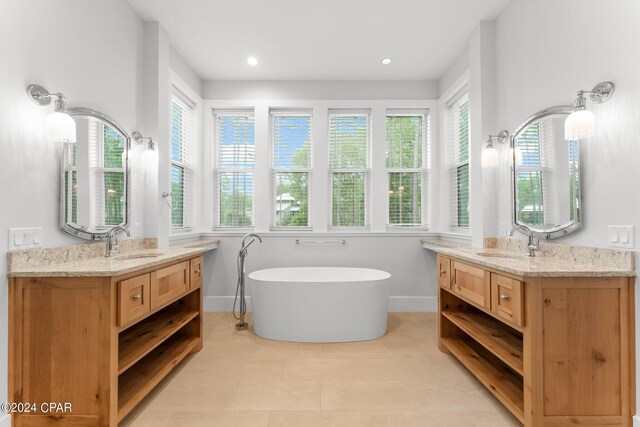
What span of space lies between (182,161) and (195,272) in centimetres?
152

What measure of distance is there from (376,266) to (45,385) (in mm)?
3124

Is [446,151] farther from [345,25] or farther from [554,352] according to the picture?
[554,352]

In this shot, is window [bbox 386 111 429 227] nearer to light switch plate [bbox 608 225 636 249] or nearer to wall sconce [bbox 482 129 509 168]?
wall sconce [bbox 482 129 509 168]

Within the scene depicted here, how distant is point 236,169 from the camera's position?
4.11 m

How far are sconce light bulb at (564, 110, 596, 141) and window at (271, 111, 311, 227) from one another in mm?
2724

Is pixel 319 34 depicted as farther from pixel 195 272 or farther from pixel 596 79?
pixel 195 272

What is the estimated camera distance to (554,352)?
5.31 feet

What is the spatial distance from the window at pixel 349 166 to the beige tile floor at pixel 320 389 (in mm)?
1597

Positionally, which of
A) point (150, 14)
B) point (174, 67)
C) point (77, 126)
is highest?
point (150, 14)

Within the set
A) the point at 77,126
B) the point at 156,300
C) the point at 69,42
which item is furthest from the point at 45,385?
the point at 69,42

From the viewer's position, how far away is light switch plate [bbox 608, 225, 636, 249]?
1631mm

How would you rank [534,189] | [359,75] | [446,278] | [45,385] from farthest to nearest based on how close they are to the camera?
[359,75] → [446,278] → [534,189] → [45,385]

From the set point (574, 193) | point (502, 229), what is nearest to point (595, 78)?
point (574, 193)

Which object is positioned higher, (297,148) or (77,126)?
(297,148)
